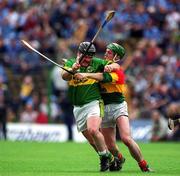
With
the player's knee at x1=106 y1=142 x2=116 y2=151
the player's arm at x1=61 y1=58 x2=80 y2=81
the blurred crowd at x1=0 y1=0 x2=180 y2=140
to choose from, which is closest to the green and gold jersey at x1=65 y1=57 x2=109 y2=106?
the player's arm at x1=61 y1=58 x2=80 y2=81

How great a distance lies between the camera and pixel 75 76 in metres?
12.3

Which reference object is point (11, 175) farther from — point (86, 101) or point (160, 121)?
point (160, 121)

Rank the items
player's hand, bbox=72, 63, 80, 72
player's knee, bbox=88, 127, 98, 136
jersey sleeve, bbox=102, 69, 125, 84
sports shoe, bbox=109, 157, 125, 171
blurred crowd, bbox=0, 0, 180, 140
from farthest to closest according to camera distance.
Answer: blurred crowd, bbox=0, 0, 180, 140 → sports shoe, bbox=109, 157, 125, 171 → jersey sleeve, bbox=102, 69, 125, 84 → player's hand, bbox=72, 63, 80, 72 → player's knee, bbox=88, 127, 98, 136

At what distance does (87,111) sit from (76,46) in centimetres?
1192

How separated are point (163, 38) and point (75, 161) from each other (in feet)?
36.7

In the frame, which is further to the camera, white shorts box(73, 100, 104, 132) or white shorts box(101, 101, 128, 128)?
white shorts box(101, 101, 128, 128)

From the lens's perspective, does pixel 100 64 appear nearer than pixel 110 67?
No

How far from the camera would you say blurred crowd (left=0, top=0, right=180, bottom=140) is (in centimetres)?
2380

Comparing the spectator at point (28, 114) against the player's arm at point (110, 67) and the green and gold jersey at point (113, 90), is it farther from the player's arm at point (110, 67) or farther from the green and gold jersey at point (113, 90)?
the player's arm at point (110, 67)

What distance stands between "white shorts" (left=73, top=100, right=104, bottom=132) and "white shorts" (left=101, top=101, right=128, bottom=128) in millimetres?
185

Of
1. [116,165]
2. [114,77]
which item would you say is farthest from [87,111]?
[116,165]

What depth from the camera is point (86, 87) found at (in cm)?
1261

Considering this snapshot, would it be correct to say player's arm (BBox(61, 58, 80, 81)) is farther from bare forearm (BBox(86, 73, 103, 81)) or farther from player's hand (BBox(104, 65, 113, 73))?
player's hand (BBox(104, 65, 113, 73))

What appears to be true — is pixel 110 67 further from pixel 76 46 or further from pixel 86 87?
pixel 76 46
